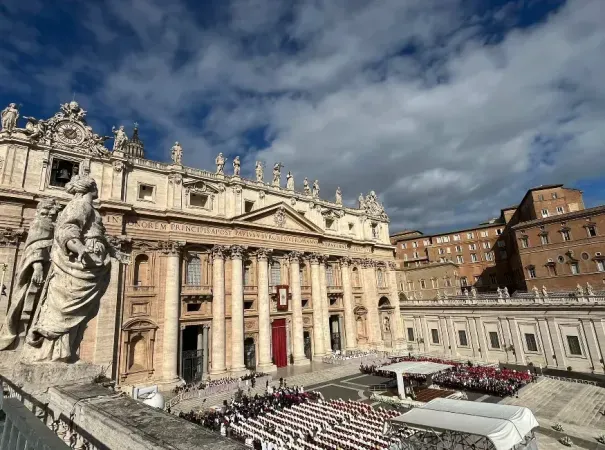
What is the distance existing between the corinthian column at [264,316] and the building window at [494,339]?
A: 71.4ft

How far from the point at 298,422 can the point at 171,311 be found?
12.3 meters

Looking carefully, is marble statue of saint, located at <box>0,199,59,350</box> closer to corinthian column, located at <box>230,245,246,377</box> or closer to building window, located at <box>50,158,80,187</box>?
building window, located at <box>50,158,80,187</box>

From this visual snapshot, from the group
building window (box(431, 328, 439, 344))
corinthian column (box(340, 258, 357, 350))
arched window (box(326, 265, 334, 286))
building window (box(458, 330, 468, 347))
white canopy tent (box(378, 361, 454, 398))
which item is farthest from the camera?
building window (box(431, 328, 439, 344))

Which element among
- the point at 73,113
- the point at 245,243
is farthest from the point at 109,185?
the point at 245,243

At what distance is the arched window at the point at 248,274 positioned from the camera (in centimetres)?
2910

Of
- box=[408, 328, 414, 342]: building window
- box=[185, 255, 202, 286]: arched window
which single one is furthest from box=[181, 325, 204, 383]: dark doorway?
box=[408, 328, 414, 342]: building window

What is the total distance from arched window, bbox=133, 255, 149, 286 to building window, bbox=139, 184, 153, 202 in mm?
4436

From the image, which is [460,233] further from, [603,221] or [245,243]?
[245,243]

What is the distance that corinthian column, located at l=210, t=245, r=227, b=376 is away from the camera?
2467cm

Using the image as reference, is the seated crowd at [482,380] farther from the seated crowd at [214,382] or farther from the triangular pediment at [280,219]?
the triangular pediment at [280,219]

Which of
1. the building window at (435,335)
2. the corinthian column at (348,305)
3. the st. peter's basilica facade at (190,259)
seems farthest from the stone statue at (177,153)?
the building window at (435,335)

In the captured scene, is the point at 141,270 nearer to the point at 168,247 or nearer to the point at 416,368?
the point at 168,247

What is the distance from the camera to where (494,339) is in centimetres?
3319

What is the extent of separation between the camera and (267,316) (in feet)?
92.7
